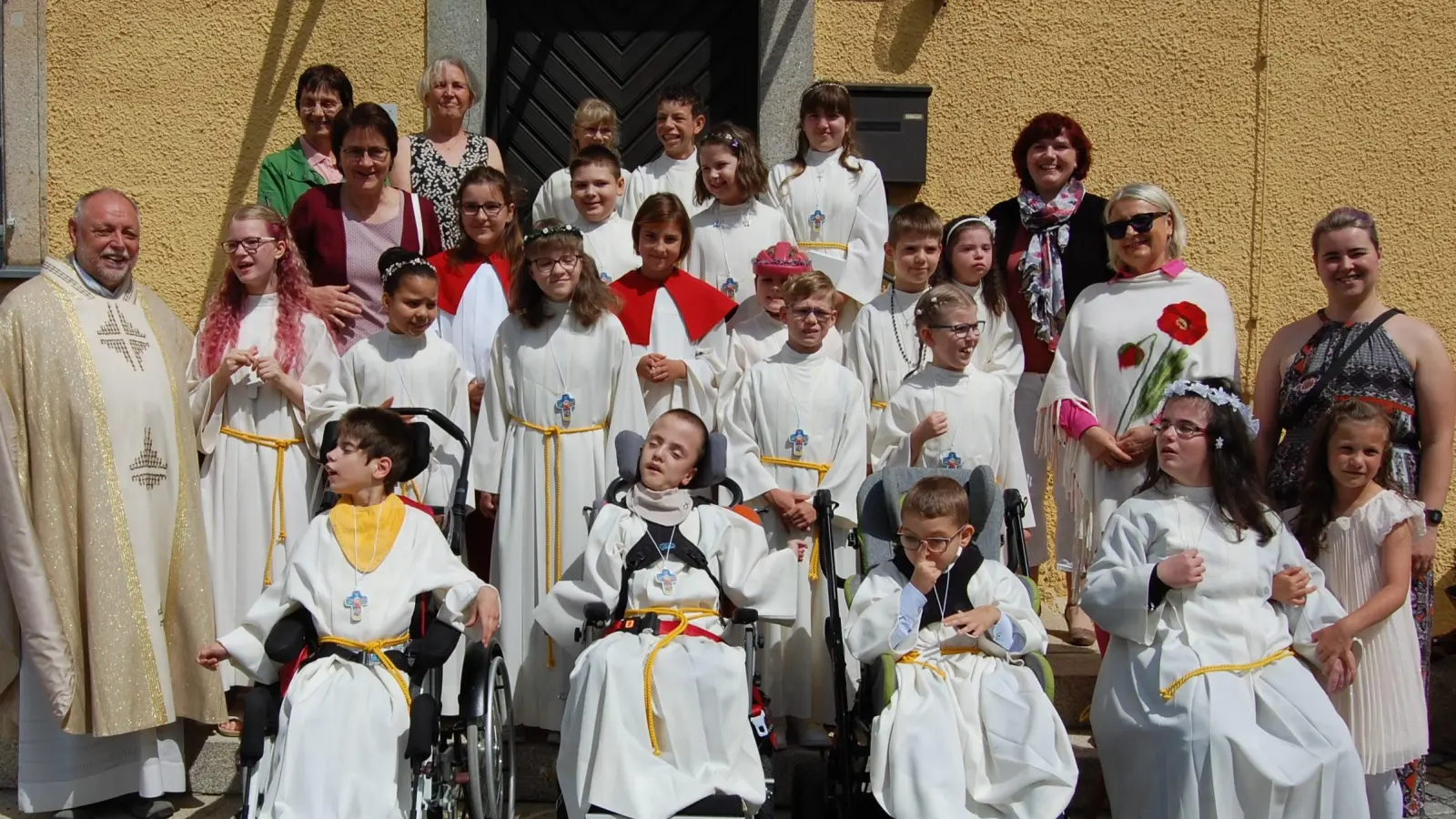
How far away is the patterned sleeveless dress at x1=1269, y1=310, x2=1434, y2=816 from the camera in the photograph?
5.04 m

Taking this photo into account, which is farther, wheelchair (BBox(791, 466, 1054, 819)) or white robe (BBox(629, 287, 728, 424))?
white robe (BBox(629, 287, 728, 424))

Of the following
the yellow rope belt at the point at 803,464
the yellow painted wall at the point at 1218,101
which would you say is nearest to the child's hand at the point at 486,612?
the yellow rope belt at the point at 803,464

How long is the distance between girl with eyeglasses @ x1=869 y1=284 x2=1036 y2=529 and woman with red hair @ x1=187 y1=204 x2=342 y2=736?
6.94 ft

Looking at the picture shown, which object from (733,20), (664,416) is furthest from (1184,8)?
(664,416)

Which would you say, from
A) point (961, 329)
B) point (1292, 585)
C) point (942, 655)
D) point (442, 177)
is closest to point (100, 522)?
point (442, 177)

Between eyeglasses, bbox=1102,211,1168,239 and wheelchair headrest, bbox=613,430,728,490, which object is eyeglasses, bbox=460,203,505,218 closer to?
wheelchair headrest, bbox=613,430,728,490

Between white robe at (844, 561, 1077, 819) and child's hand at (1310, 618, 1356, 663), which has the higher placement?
child's hand at (1310, 618, 1356, 663)

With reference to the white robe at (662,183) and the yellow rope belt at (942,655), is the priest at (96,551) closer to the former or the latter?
the white robe at (662,183)

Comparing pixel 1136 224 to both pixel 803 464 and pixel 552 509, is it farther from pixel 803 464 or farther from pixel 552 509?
pixel 552 509

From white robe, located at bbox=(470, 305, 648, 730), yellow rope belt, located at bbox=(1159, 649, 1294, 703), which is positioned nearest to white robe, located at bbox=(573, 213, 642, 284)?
white robe, located at bbox=(470, 305, 648, 730)

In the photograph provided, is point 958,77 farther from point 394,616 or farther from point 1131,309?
point 394,616

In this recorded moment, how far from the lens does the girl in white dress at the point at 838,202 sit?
6363mm

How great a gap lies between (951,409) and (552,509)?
1530 mm

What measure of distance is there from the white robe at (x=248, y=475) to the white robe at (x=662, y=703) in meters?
1.34
